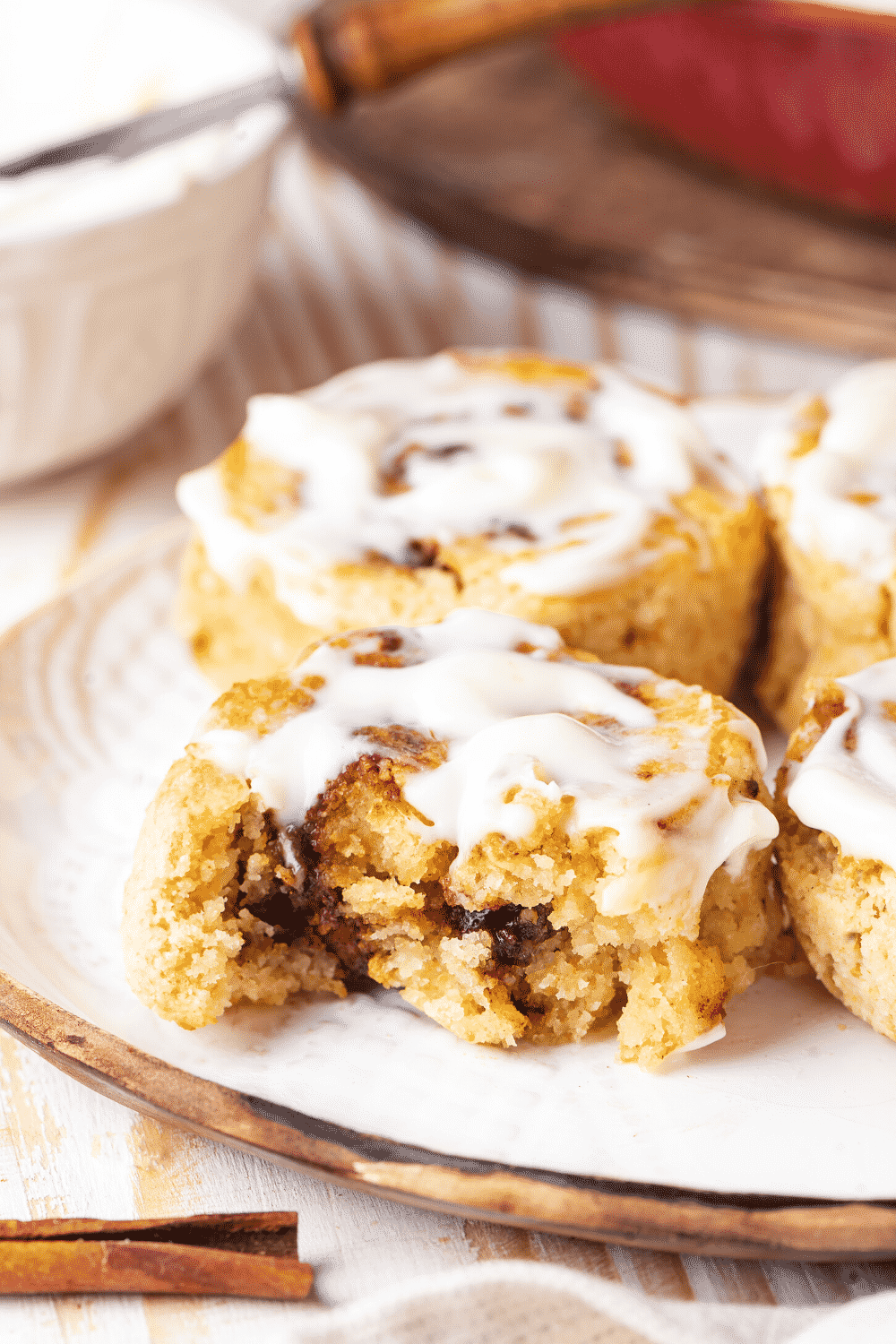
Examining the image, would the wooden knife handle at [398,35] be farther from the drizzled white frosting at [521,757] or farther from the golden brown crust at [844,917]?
the golden brown crust at [844,917]

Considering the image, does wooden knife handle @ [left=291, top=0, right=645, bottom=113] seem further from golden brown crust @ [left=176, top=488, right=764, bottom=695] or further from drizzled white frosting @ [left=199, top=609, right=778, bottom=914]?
drizzled white frosting @ [left=199, top=609, right=778, bottom=914]

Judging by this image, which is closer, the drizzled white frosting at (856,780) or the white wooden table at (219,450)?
the white wooden table at (219,450)

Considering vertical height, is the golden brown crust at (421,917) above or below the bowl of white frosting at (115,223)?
below

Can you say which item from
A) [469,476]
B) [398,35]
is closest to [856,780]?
[469,476]

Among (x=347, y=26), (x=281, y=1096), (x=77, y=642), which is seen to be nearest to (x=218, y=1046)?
(x=281, y=1096)

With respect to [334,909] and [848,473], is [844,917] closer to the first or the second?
[334,909]

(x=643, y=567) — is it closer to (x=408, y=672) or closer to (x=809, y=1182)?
(x=408, y=672)

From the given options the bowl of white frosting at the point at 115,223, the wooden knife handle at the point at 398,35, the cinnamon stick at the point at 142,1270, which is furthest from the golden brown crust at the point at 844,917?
the wooden knife handle at the point at 398,35

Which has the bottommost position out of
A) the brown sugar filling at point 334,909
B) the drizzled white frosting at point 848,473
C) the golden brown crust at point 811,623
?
the golden brown crust at point 811,623

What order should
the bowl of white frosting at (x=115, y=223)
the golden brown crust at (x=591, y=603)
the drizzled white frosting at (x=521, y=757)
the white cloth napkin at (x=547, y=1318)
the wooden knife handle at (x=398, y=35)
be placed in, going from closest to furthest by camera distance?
the white cloth napkin at (x=547, y=1318)
the drizzled white frosting at (x=521, y=757)
the golden brown crust at (x=591, y=603)
the bowl of white frosting at (x=115, y=223)
the wooden knife handle at (x=398, y=35)
